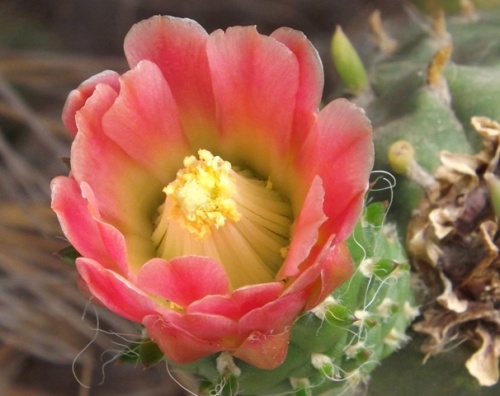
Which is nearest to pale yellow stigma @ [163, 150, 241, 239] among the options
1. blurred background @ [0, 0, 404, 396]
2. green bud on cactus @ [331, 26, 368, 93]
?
green bud on cactus @ [331, 26, 368, 93]

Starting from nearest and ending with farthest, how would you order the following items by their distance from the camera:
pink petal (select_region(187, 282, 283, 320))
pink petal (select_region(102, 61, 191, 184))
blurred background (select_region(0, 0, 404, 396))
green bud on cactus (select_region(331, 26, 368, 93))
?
pink petal (select_region(187, 282, 283, 320)), pink petal (select_region(102, 61, 191, 184)), green bud on cactus (select_region(331, 26, 368, 93)), blurred background (select_region(0, 0, 404, 396))

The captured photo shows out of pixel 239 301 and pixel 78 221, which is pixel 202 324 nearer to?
pixel 239 301

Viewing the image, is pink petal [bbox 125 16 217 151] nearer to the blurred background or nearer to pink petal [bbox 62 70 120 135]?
pink petal [bbox 62 70 120 135]

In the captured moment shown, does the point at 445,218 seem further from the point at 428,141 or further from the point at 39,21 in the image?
the point at 39,21

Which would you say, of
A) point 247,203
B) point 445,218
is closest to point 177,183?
point 247,203

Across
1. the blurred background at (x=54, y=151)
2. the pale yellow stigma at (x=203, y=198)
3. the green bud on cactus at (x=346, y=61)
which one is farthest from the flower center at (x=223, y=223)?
the blurred background at (x=54, y=151)

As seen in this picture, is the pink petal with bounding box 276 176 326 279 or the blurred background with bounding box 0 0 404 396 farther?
the blurred background with bounding box 0 0 404 396

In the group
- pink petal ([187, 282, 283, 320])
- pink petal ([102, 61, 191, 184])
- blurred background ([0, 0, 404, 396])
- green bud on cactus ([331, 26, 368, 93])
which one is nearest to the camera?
pink petal ([187, 282, 283, 320])
